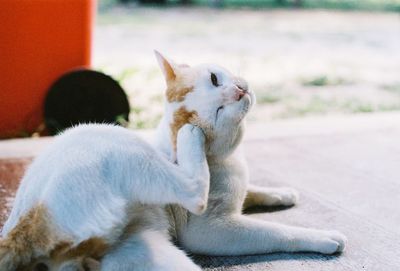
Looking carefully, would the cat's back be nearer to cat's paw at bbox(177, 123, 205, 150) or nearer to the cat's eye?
cat's paw at bbox(177, 123, 205, 150)

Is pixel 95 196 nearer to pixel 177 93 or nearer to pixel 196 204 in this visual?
pixel 196 204

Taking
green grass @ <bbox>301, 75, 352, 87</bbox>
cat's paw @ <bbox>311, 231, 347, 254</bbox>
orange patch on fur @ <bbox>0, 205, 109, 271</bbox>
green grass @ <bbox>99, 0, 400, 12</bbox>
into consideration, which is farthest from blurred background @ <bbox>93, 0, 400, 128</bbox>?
orange patch on fur @ <bbox>0, 205, 109, 271</bbox>

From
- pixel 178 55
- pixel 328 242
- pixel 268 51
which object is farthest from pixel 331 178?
pixel 268 51

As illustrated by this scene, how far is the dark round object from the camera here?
3.25 metres

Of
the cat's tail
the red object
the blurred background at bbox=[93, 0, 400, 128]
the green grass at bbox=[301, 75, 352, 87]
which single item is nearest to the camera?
the cat's tail

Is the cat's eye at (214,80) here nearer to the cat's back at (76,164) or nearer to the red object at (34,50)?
the cat's back at (76,164)

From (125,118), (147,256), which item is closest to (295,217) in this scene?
(147,256)

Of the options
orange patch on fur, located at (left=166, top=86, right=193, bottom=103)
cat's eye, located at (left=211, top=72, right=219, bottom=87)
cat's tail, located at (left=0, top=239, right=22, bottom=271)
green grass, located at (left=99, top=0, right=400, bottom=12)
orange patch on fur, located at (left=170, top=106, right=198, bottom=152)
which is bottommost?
green grass, located at (left=99, top=0, right=400, bottom=12)

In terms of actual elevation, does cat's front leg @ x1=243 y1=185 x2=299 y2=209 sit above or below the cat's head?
below

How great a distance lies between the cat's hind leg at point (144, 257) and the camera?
1.42 meters

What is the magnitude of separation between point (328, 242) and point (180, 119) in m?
0.61

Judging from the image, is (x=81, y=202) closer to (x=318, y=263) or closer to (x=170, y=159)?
(x=170, y=159)

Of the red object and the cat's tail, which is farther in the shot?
the red object

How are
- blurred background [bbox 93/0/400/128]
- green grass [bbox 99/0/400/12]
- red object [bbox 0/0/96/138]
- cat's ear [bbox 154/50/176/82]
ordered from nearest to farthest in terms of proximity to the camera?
cat's ear [bbox 154/50/176/82]
red object [bbox 0/0/96/138]
blurred background [bbox 93/0/400/128]
green grass [bbox 99/0/400/12]
